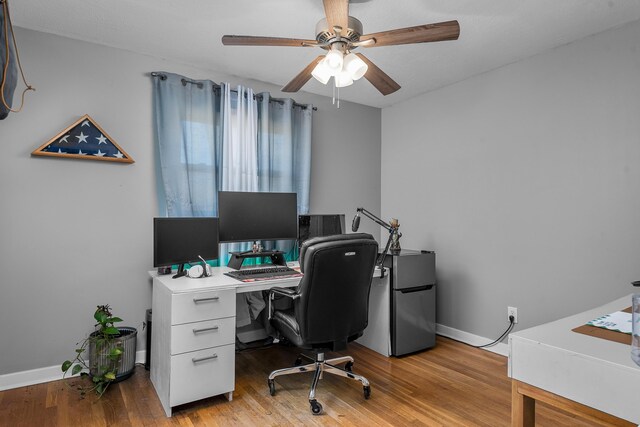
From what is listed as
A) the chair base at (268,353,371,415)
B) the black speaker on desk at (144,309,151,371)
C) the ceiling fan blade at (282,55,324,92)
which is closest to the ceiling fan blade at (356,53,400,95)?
the ceiling fan blade at (282,55,324,92)

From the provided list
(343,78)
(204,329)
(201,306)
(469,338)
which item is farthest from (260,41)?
(469,338)

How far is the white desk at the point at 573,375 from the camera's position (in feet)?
2.48

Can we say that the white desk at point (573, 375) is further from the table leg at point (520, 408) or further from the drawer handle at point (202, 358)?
the drawer handle at point (202, 358)

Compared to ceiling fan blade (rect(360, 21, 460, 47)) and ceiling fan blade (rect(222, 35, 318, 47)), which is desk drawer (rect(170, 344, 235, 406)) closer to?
ceiling fan blade (rect(222, 35, 318, 47))

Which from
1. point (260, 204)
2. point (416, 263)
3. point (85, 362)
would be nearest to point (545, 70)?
point (416, 263)

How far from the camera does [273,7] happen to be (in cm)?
212

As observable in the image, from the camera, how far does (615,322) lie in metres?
1.10

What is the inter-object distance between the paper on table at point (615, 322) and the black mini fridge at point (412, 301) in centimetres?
177

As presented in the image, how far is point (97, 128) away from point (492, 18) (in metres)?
2.71

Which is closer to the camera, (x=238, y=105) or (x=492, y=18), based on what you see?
(x=492, y=18)

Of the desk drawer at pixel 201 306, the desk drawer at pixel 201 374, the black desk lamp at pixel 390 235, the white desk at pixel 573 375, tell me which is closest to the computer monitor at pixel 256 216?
the black desk lamp at pixel 390 235

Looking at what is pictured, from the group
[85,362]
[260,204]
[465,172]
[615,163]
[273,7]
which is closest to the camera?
[273,7]

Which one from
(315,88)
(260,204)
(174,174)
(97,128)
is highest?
(315,88)

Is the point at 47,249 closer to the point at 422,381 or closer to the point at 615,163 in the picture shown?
the point at 422,381
